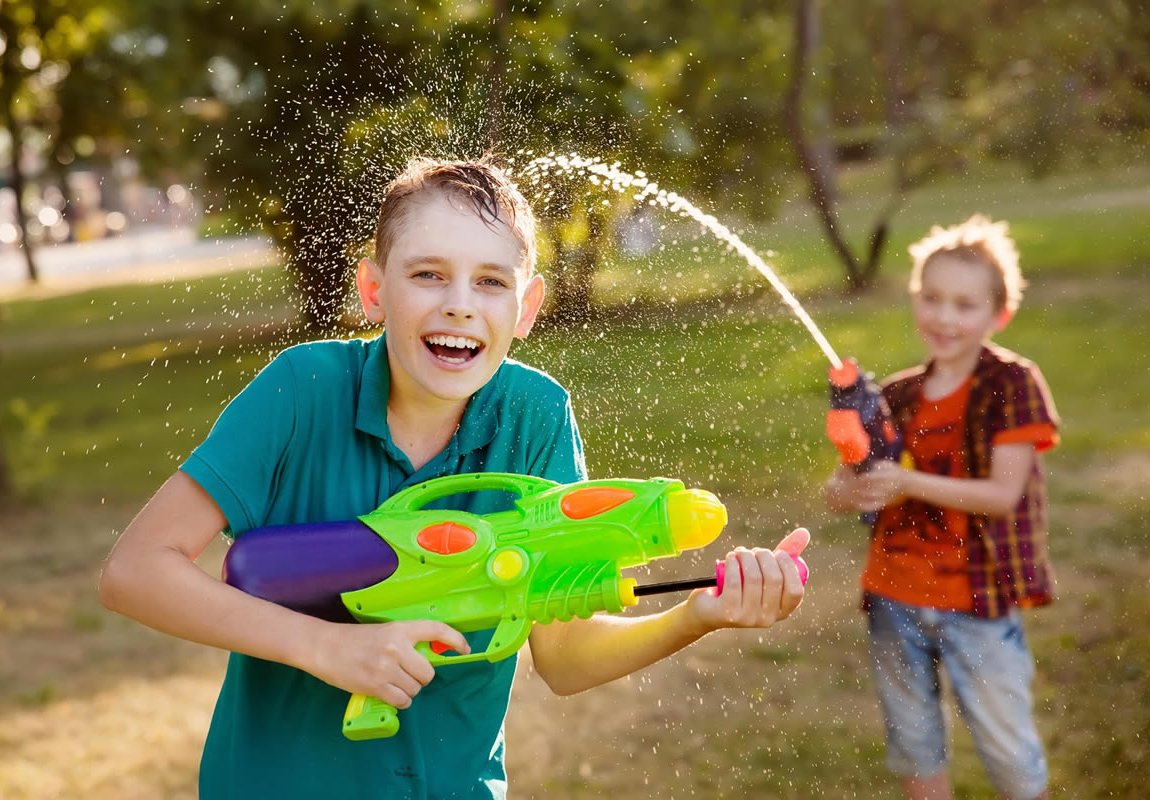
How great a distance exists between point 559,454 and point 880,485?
4.14ft

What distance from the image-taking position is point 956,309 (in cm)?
329

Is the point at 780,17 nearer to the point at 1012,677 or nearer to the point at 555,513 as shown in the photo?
the point at 1012,677

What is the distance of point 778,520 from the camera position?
601 cm

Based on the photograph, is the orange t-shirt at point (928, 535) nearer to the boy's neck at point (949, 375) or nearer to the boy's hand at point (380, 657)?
the boy's neck at point (949, 375)

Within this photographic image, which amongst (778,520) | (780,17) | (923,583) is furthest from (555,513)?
(780,17)

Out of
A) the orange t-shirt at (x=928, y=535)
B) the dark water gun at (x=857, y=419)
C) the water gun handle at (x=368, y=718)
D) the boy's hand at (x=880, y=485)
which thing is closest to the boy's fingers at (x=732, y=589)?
the water gun handle at (x=368, y=718)

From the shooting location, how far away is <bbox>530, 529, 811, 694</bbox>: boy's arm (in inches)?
65.2

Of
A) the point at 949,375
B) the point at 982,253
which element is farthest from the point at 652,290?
the point at 949,375

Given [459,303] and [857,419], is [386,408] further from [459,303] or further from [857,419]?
[857,419]

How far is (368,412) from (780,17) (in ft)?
56.2

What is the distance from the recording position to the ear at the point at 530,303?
6.46ft

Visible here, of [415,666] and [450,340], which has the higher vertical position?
[450,340]

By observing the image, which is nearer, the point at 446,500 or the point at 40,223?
the point at 446,500

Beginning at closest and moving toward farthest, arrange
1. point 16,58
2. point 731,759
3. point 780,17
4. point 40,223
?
point 731,759
point 16,58
point 780,17
point 40,223
